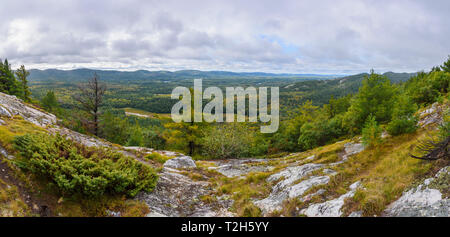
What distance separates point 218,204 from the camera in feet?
36.2

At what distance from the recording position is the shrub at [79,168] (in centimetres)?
831

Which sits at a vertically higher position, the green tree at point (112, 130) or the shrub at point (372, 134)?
the shrub at point (372, 134)

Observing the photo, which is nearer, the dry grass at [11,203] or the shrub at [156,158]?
the dry grass at [11,203]

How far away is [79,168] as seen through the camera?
8.90 meters

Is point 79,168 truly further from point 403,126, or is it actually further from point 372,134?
point 403,126

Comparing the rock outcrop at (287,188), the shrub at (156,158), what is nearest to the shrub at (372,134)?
the rock outcrop at (287,188)

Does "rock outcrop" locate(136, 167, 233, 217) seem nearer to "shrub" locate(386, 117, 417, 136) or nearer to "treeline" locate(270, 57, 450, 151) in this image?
"treeline" locate(270, 57, 450, 151)

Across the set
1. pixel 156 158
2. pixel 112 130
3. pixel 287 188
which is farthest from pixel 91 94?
pixel 287 188

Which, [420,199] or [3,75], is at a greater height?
[3,75]

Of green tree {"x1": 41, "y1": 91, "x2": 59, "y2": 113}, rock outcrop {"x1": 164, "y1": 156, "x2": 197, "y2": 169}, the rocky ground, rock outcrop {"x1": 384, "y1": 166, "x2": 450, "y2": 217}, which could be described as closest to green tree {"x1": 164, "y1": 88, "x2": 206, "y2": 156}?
rock outcrop {"x1": 164, "y1": 156, "x2": 197, "y2": 169}

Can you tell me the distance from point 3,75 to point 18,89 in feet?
11.7

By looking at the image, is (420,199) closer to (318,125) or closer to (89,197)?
(89,197)

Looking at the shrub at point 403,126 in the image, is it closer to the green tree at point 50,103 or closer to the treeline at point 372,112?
the treeline at point 372,112
